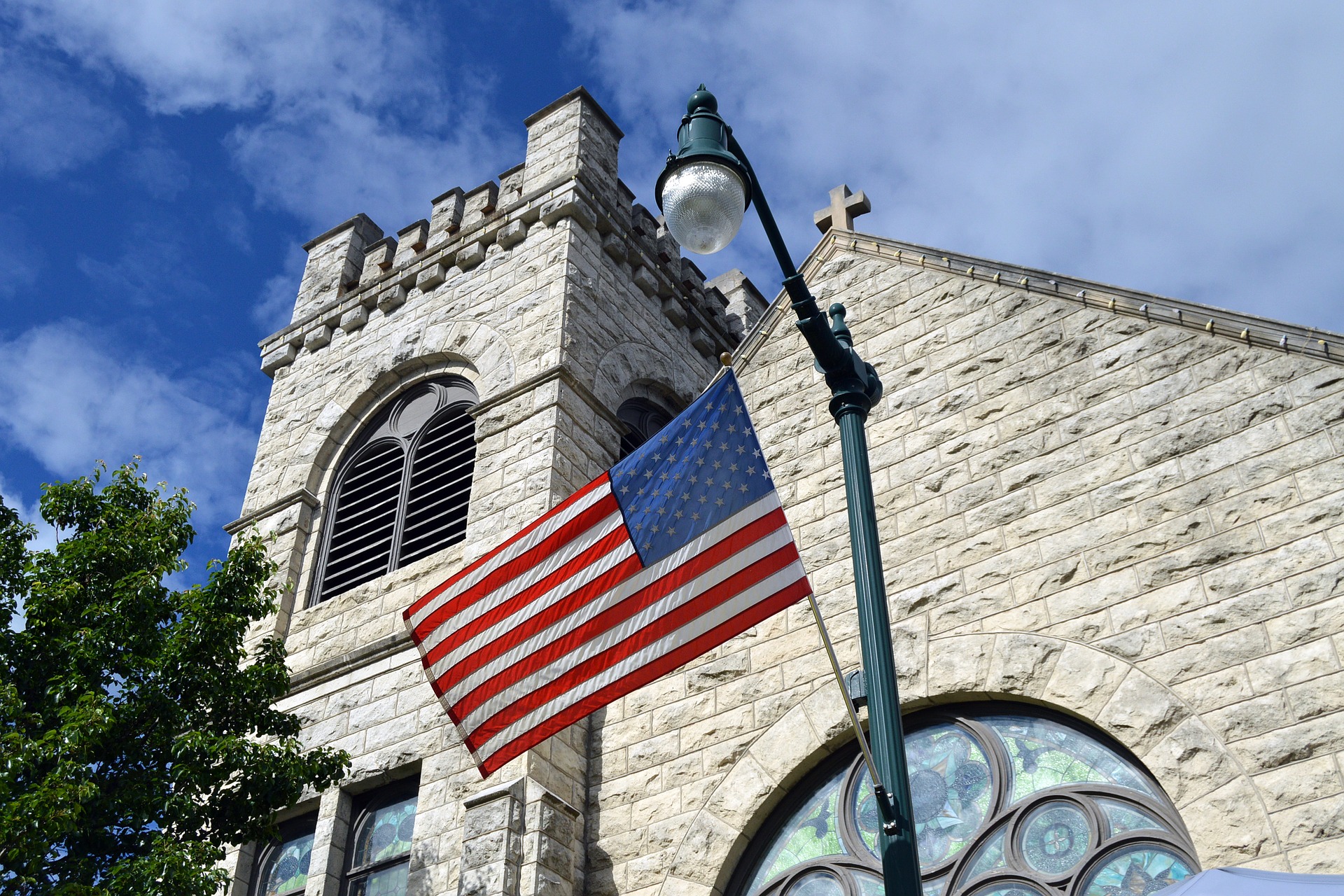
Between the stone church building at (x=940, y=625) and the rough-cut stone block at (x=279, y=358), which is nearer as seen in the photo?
the stone church building at (x=940, y=625)

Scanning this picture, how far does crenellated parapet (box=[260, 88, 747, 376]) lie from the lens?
51.7ft

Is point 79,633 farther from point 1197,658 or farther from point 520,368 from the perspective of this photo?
point 1197,658

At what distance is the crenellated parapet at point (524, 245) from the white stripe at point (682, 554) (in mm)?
7636

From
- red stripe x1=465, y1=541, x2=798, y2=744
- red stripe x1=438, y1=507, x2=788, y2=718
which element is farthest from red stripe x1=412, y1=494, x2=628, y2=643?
red stripe x1=465, y1=541, x2=798, y2=744

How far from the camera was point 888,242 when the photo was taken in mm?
12141

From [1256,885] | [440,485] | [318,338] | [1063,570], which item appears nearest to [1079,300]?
[1063,570]

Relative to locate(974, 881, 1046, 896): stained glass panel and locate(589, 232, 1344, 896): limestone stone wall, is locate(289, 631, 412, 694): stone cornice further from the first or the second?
locate(974, 881, 1046, 896): stained glass panel

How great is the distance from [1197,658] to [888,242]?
5288 mm

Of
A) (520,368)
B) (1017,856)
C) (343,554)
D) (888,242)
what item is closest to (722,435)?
(1017,856)

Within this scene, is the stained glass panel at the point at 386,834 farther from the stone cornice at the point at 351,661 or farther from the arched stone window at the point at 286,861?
the stone cornice at the point at 351,661

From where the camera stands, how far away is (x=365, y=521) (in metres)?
14.3

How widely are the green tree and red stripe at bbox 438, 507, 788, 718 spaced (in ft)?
6.11

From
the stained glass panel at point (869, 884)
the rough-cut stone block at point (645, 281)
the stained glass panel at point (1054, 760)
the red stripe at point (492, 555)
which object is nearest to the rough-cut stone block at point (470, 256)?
the rough-cut stone block at point (645, 281)

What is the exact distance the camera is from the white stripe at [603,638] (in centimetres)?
790
